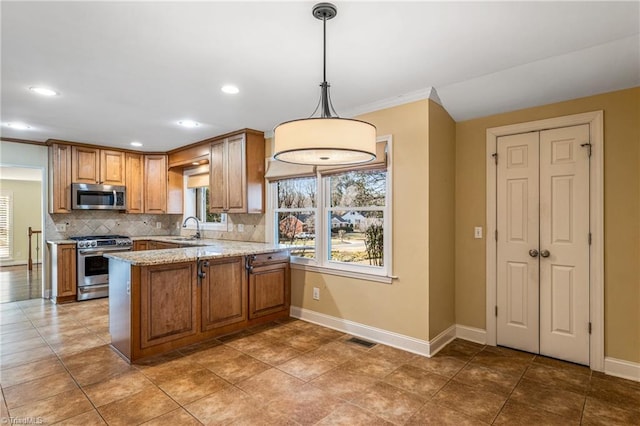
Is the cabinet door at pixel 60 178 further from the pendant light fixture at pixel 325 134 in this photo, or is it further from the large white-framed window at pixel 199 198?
the pendant light fixture at pixel 325 134

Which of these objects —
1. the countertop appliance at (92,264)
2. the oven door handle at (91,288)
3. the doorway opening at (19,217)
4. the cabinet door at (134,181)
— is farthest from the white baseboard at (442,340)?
the doorway opening at (19,217)

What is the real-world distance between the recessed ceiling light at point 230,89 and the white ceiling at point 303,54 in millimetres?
66

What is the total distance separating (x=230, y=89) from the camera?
10.0 feet

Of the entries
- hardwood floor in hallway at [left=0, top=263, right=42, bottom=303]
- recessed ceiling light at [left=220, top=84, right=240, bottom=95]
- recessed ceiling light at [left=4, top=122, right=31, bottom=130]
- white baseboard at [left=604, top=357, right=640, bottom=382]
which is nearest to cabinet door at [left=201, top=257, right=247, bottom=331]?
recessed ceiling light at [left=220, top=84, right=240, bottom=95]

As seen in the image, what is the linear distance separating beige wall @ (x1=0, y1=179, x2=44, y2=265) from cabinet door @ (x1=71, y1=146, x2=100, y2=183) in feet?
16.4

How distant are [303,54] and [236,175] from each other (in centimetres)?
246

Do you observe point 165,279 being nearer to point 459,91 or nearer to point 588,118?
point 459,91

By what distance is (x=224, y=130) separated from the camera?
14.9 ft

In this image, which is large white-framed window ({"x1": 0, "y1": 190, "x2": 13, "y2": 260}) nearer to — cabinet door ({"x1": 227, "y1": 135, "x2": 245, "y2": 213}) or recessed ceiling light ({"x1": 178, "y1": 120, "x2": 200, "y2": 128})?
recessed ceiling light ({"x1": 178, "y1": 120, "x2": 200, "y2": 128})

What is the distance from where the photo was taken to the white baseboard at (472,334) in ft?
11.3

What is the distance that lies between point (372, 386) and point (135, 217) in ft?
17.9

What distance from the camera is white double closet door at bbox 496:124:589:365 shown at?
294 cm

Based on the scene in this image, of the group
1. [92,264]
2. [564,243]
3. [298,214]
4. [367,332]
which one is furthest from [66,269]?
[564,243]

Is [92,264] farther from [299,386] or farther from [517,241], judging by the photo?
[517,241]
